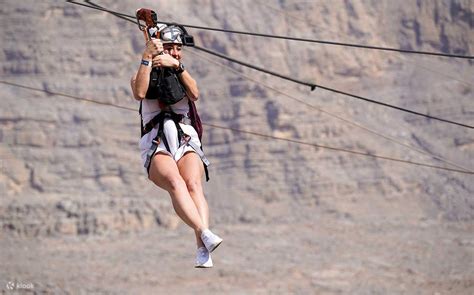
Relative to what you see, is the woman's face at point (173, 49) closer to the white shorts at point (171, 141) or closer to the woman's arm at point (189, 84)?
the woman's arm at point (189, 84)

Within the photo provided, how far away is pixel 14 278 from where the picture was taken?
380 feet

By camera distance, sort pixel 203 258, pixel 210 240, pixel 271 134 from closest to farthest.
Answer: pixel 210 240, pixel 203 258, pixel 271 134

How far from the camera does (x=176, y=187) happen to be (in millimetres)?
15680

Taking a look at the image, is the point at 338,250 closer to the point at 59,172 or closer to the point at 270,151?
the point at 270,151

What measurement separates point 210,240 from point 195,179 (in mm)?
870

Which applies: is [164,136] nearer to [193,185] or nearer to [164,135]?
[164,135]

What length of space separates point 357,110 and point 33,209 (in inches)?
1111

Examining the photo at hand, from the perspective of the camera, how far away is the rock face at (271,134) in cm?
12419

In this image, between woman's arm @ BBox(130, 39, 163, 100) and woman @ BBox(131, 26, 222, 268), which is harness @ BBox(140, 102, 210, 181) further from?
woman's arm @ BBox(130, 39, 163, 100)

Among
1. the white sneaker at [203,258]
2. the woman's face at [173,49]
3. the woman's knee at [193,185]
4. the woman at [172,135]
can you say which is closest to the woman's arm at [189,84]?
the woman at [172,135]

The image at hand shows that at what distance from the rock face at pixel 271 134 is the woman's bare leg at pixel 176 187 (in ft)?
345

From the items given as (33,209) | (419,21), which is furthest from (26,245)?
(419,21)

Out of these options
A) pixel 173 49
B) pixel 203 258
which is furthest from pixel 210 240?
pixel 173 49

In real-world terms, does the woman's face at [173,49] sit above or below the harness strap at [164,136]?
above
